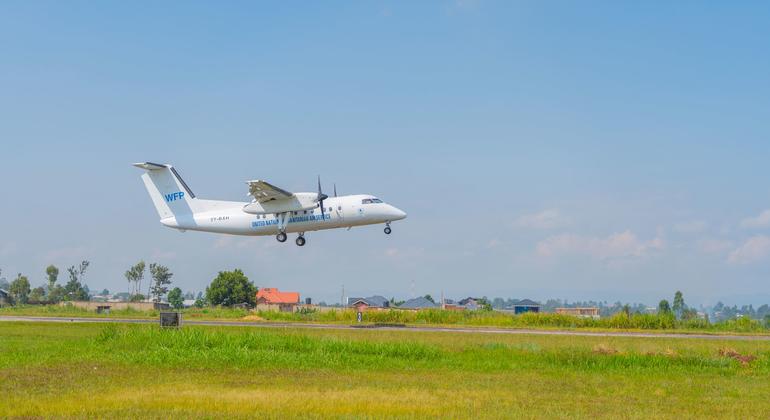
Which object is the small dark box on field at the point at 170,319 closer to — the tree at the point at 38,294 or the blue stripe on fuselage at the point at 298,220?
the blue stripe on fuselage at the point at 298,220

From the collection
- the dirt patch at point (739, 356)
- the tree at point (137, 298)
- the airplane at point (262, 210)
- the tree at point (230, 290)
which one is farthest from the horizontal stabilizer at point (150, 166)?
the tree at point (137, 298)

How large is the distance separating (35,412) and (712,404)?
16.3m

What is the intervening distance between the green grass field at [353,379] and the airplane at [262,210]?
71.3ft

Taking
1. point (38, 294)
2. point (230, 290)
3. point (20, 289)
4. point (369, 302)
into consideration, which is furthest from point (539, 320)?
point (38, 294)

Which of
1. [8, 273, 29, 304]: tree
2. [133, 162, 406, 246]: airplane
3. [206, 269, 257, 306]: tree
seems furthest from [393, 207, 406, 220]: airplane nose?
[8, 273, 29, 304]: tree

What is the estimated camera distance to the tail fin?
58469 mm

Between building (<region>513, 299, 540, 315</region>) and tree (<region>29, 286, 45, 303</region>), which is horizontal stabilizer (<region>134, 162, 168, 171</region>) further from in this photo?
tree (<region>29, 286, 45, 303</region>)

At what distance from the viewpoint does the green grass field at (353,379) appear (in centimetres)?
1741

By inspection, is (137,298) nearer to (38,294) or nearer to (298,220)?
(38,294)

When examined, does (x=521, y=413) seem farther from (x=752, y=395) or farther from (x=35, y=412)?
(x=35, y=412)

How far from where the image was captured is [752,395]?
835 inches

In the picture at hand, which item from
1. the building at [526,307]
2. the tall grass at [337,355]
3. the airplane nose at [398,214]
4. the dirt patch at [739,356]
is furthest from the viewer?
the building at [526,307]

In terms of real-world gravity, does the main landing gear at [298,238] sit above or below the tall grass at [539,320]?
above

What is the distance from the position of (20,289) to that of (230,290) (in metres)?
66.1
